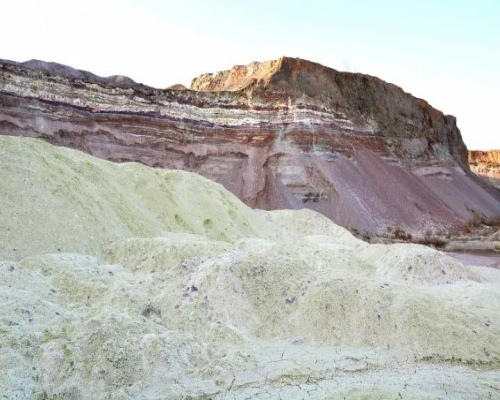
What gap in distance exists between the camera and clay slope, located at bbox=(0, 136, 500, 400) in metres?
4.56

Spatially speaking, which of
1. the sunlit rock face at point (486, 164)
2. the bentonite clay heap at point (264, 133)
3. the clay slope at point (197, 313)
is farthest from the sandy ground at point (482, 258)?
the sunlit rock face at point (486, 164)

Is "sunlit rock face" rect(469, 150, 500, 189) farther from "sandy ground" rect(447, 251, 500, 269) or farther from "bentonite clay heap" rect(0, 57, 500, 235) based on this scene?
"sandy ground" rect(447, 251, 500, 269)

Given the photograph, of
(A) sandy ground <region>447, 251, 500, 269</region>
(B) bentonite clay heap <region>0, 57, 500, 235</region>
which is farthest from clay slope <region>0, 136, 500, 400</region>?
(B) bentonite clay heap <region>0, 57, 500, 235</region>

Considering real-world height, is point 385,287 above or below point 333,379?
above

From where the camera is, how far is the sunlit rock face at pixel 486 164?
59975 millimetres

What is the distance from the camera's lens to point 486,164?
61594 millimetres

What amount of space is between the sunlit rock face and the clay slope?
182ft

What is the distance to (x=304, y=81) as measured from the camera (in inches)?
1056

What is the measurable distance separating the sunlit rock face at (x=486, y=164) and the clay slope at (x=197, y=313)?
55509 mm

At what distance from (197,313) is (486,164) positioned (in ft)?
208

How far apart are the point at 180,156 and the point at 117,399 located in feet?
63.1

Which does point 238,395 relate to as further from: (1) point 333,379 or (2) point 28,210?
(2) point 28,210

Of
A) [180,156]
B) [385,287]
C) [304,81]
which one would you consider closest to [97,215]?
[385,287]

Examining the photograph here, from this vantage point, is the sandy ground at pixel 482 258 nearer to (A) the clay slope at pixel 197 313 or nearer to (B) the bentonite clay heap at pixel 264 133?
(B) the bentonite clay heap at pixel 264 133
